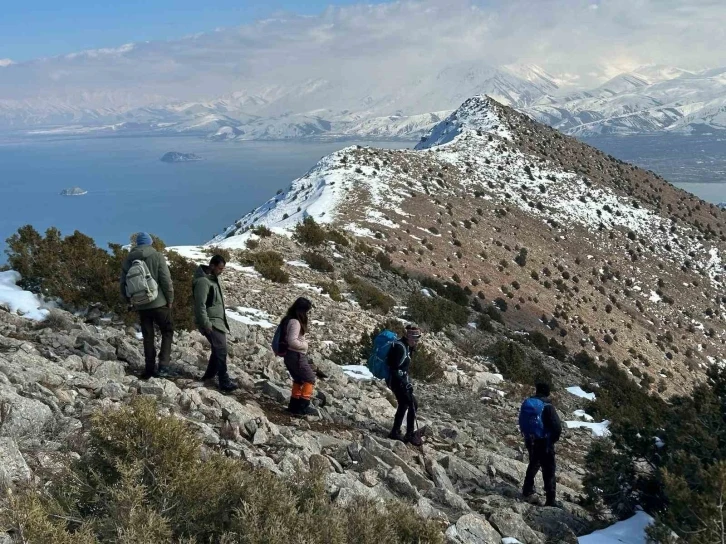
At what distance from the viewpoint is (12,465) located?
3670 millimetres

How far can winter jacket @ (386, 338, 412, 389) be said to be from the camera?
21.8 ft

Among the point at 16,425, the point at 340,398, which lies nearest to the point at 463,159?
the point at 340,398

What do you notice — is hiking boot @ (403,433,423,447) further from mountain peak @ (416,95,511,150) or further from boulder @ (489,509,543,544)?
mountain peak @ (416,95,511,150)

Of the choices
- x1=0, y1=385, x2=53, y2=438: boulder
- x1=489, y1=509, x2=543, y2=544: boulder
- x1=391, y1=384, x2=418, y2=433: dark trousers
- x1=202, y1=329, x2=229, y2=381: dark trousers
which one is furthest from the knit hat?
x1=489, y1=509, x2=543, y2=544: boulder

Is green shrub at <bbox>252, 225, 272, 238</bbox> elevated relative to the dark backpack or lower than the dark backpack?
lower

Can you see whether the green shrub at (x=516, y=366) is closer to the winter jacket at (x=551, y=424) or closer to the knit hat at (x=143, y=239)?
the winter jacket at (x=551, y=424)

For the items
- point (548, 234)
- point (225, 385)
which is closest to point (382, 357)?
point (225, 385)

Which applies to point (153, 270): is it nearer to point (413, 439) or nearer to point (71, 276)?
point (413, 439)

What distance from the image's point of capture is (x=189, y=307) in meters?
10.1

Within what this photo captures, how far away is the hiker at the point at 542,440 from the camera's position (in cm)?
621

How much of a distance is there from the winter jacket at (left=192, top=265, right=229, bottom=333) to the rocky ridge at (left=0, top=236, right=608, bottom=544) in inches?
32.0

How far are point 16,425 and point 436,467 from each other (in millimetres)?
4033

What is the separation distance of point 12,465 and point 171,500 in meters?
1.24

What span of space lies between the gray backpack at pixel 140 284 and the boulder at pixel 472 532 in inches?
179
